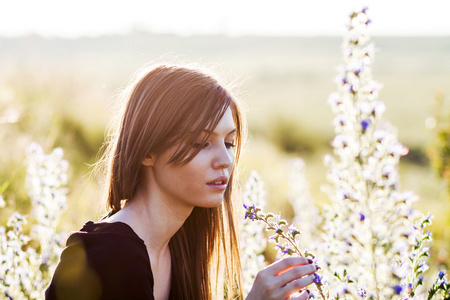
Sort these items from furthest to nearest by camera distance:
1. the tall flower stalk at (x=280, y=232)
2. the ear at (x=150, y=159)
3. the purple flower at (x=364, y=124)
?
the ear at (x=150, y=159) → the tall flower stalk at (x=280, y=232) → the purple flower at (x=364, y=124)

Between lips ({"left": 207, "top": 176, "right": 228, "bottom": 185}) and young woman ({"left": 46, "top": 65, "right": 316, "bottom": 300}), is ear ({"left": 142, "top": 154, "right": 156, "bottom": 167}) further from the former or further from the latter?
lips ({"left": 207, "top": 176, "right": 228, "bottom": 185})

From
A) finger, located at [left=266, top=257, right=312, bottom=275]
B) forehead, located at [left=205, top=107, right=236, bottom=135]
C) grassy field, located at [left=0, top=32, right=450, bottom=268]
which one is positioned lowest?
finger, located at [left=266, top=257, right=312, bottom=275]

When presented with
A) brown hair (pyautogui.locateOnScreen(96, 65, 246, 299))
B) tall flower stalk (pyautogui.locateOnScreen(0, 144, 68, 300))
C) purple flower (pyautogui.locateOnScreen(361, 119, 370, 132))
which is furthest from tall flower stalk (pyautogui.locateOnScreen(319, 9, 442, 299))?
tall flower stalk (pyautogui.locateOnScreen(0, 144, 68, 300))

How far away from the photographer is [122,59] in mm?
48625

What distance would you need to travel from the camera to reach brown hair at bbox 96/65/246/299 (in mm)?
2221

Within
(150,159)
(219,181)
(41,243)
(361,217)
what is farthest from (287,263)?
(41,243)

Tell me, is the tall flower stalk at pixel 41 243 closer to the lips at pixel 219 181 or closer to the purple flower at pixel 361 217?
the lips at pixel 219 181

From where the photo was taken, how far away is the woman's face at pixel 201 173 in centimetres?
216

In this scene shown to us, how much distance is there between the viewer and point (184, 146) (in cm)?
216

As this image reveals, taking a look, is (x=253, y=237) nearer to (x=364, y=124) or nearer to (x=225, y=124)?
(x=225, y=124)

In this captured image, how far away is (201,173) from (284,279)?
55 centimetres

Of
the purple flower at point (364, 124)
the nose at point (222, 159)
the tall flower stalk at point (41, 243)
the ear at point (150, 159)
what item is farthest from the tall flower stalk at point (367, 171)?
the tall flower stalk at point (41, 243)

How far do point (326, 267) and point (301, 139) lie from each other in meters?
14.9

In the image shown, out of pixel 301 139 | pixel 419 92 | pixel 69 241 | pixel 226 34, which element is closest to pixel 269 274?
pixel 69 241
